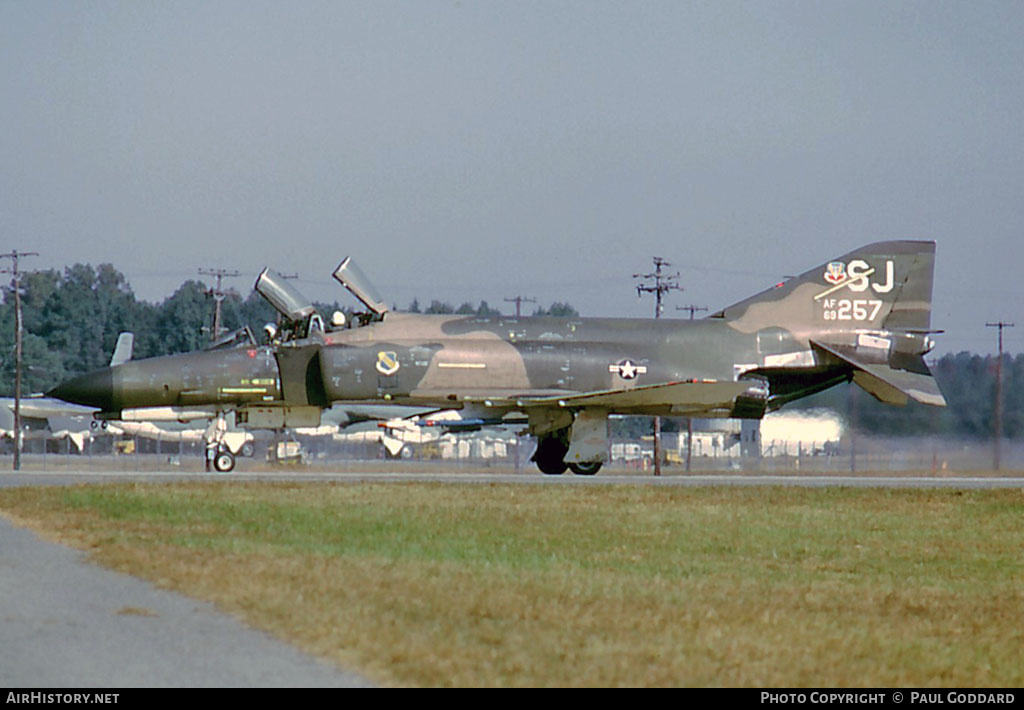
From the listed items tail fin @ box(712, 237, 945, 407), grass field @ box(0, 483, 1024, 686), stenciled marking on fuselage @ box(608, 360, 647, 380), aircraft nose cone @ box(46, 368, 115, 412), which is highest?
tail fin @ box(712, 237, 945, 407)

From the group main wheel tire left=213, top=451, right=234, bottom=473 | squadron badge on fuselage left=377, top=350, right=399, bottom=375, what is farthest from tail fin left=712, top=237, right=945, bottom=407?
main wheel tire left=213, top=451, right=234, bottom=473

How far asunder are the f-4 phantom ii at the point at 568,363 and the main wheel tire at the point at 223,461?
71 millimetres

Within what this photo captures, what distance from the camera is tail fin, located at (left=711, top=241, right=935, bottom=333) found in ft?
92.9

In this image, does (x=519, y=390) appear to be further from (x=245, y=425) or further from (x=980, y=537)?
(x=980, y=537)

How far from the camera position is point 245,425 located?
26703 mm

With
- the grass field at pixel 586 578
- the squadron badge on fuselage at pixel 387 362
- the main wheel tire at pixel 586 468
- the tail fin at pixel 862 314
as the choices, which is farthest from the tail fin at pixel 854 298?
the grass field at pixel 586 578

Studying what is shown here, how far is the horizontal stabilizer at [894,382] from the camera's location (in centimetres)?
2745

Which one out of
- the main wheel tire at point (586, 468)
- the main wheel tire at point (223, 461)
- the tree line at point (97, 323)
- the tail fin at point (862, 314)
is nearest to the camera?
the main wheel tire at point (586, 468)

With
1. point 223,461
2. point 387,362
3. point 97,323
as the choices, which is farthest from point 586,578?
point 97,323

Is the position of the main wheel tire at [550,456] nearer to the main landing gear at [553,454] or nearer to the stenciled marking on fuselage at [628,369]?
the main landing gear at [553,454]

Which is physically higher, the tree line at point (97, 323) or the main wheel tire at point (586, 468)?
the tree line at point (97, 323)

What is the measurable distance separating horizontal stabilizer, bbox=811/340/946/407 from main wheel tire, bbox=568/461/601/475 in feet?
16.9

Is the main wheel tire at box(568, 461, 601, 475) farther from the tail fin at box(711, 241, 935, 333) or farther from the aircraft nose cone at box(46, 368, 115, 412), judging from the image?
the aircraft nose cone at box(46, 368, 115, 412)

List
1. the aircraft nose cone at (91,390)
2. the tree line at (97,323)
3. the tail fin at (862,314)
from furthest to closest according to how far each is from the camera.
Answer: the tree line at (97,323) < the tail fin at (862,314) < the aircraft nose cone at (91,390)
